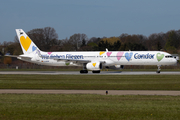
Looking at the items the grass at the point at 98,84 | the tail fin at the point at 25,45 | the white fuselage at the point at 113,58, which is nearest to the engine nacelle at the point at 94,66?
the white fuselage at the point at 113,58

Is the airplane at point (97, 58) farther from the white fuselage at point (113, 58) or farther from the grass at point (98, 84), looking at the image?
the grass at point (98, 84)

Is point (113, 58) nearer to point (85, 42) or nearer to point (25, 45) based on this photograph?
point (25, 45)

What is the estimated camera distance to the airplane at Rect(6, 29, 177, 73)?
1850 inches

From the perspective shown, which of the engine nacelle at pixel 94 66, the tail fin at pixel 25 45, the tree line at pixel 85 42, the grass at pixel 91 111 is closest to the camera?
the grass at pixel 91 111

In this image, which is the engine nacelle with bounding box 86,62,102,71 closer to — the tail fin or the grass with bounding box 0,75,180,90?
the tail fin

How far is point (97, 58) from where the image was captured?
164 ft

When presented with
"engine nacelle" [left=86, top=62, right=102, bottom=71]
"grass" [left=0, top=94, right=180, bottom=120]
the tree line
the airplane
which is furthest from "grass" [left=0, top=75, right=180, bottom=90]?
the tree line

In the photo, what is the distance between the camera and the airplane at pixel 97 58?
47.0 m

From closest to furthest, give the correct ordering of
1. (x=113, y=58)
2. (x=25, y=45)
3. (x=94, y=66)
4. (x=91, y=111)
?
(x=91, y=111) < (x=94, y=66) < (x=113, y=58) < (x=25, y=45)

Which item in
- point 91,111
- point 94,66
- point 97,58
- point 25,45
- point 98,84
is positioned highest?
point 25,45

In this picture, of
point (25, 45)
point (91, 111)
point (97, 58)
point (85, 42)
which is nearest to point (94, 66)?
point (97, 58)

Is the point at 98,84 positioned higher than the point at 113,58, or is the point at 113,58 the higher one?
the point at 113,58

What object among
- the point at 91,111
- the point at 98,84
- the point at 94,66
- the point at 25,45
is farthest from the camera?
the point at 25,45

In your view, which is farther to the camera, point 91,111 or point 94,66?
point 94,66
